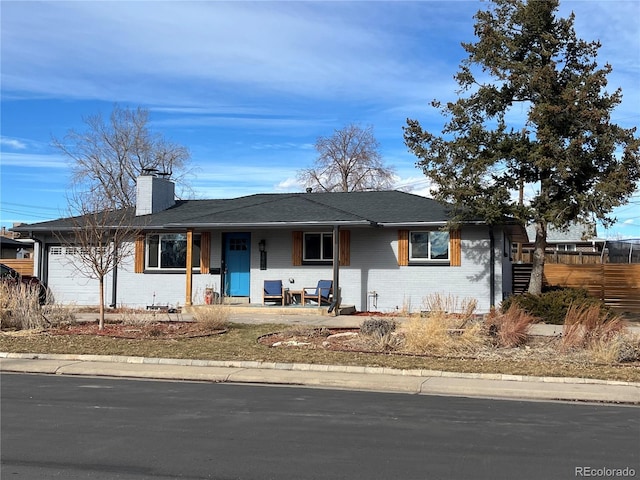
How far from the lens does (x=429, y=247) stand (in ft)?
66.0

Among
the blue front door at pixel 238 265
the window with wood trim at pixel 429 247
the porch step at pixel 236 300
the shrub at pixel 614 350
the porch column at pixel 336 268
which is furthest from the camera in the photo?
the blue front door at pixel 238 265

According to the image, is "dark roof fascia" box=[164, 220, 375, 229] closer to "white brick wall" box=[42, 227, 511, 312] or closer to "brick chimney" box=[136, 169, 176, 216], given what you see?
"white brick wall" box=[42, 227, 511, 312]

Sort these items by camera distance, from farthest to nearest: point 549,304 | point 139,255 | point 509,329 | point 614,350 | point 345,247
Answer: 1. point 139,255
2. point 345,247
3. point 549,304
4. point 509,329
5. point 614,350

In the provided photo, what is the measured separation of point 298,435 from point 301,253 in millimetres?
14329

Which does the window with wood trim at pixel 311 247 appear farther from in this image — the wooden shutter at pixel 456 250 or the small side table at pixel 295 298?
the wooden shutter at pixel 456 250

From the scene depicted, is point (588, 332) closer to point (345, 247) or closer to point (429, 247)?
point (429, 247)

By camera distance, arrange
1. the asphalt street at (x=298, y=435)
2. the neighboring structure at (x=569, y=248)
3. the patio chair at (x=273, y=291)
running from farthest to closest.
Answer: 1. the neighboring structure at (x=569, y=248)
2. the patio chair at (x=273, y=291)
3. the asphalt street at (x=298, y=435)

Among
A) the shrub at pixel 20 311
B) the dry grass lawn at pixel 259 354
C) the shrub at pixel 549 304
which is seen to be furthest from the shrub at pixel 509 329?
the shrub at pixel 20 311

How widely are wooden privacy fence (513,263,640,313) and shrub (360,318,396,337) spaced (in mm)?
11647

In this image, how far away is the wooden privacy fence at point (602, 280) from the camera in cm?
2267

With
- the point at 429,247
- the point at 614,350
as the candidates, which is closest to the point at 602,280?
the point at 429,247

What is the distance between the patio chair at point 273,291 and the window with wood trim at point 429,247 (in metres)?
3.93

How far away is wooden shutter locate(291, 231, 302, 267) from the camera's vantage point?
21.0 metres

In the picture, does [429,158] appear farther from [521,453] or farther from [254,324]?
[521,453]
